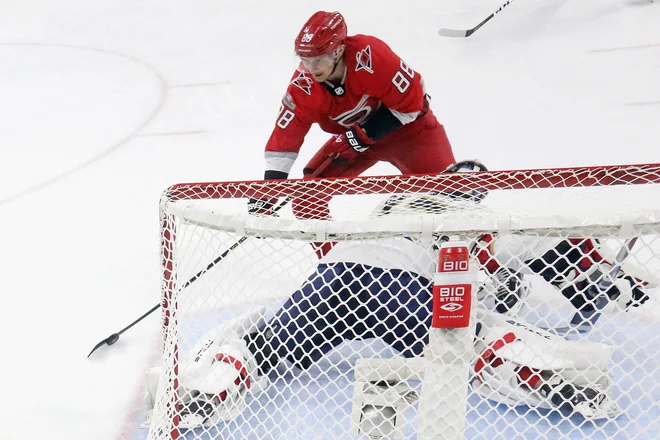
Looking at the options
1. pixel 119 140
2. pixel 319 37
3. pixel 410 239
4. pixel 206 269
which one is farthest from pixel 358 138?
pixel 119 140

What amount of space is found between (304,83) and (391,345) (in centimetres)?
85

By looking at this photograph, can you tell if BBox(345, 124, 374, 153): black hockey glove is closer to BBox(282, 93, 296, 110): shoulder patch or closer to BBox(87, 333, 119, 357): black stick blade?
BBox(282, 93, 296, 110): shoulder patch

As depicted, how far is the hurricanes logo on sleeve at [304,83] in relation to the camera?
6.85 ft

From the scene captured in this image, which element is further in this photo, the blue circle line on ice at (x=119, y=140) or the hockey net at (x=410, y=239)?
the blue circle line on ice at (x=119, y=140)

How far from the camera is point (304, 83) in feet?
→ 6.86

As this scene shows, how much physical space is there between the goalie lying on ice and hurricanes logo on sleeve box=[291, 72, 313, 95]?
2.18ft

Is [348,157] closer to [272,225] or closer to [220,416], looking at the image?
[220,416]

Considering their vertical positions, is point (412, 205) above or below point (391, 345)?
above

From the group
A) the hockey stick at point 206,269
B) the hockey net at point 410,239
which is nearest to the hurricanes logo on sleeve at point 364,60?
the hockey stick at point 206,269

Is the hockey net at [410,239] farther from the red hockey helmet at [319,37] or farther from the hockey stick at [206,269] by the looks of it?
the red hockey helmet at [319,37]

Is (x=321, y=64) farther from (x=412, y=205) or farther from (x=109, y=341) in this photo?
(x=109, y=341)

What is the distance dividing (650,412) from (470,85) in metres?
2.36

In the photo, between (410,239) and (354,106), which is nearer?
(410,239)

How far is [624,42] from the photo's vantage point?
12.6 feet
